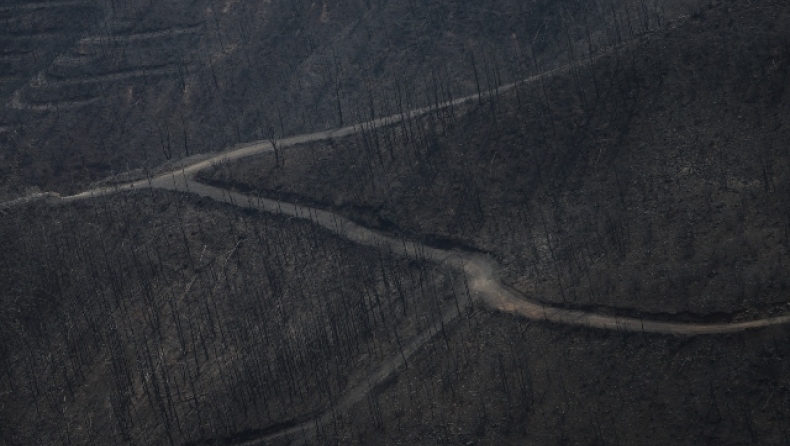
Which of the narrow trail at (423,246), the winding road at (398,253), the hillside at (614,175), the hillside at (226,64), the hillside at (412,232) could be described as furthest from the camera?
the hillside at (226,64)

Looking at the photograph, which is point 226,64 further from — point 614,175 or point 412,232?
point 614,175

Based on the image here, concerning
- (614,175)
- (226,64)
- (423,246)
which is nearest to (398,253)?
(423,246)

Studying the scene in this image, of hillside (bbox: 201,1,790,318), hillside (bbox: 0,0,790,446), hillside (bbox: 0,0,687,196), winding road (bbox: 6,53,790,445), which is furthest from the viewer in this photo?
hillside (bbox: 0,0,687,196)

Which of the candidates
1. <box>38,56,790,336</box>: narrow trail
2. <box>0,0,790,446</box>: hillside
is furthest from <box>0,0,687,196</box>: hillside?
<box>38,56,790,336</box>: narrow trail

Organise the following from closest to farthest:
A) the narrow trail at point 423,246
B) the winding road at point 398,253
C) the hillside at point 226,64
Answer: the narrow trail at point 423,246 < the winding road at point 398,253 < the hillside at point 226,64

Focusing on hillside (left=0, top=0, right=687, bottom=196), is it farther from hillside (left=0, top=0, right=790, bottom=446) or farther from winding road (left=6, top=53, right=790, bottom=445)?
winding road (left=6, top=53, right=790, bottom=445)

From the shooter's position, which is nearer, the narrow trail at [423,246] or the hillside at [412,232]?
the hillside at [412,232]

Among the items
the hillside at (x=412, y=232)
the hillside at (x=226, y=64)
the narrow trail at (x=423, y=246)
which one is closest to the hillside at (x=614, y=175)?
the hillside at (x=412, y=232)

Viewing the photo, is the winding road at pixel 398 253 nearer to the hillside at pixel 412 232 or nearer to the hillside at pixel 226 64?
the hillside at pixel 412 232

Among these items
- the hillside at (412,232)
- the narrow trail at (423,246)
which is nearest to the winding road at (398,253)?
the narrow trail at (423,246)

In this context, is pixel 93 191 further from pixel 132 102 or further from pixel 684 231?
pixel 684 231

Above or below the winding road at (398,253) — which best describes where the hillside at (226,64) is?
above
